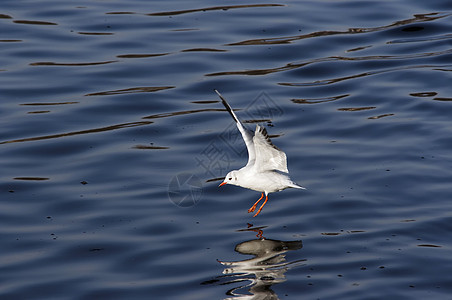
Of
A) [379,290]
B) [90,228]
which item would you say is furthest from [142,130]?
[379,290]

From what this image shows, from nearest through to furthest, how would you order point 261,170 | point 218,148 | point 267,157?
point 267,157, point 261,170, point 218,148

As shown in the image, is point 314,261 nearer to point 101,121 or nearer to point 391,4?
point 101,121

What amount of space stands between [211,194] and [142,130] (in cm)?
321

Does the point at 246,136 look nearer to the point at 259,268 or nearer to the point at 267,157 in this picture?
the point at 267,157

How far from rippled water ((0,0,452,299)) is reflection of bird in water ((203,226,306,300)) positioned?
0.11ft

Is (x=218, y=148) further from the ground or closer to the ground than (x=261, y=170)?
closer to the ground

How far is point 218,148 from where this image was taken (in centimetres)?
1641

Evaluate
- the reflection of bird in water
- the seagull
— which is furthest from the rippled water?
the seagull

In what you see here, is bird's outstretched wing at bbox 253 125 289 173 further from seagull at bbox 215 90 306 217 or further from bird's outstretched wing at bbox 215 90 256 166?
bird's outstretched wing at bbox 215 90 256 166

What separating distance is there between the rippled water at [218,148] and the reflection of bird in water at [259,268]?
1.3 inches

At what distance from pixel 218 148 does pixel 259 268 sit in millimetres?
4944

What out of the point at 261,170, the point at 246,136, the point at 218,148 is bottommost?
the point at 218,148

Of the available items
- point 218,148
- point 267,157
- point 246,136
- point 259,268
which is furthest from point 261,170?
point 218,148

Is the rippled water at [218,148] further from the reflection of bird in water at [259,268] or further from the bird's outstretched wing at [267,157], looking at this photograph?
the bird's outstretched wing at [267,157]
